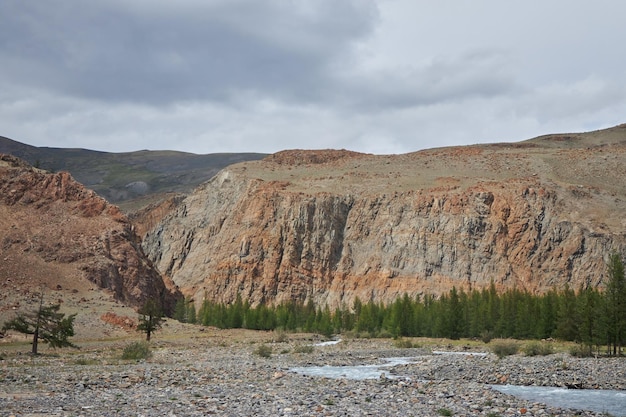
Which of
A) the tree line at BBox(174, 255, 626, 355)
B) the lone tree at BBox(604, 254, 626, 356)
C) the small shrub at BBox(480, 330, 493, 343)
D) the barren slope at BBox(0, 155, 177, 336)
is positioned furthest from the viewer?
the barren slope at BBox(0, 155, 177, 336)

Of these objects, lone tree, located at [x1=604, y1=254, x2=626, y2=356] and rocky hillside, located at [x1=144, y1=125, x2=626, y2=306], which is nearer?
lone tree, located at [x1=604, y1=254, x2=626, y2=356]

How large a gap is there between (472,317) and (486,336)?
27.9 feet

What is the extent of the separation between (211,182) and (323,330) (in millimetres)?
88989

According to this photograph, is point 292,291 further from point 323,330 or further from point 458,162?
point 458,162

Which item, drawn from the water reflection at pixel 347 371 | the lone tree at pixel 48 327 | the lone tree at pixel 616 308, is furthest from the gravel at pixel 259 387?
the lone tree at pixel 616 308

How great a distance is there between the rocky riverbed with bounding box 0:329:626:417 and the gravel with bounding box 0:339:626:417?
0.04 m

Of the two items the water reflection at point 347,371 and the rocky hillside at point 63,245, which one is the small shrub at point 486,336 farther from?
the rocky hillside at point 63,245

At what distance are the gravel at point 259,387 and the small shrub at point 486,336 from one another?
4036cm

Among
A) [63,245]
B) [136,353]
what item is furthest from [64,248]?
[136,353]

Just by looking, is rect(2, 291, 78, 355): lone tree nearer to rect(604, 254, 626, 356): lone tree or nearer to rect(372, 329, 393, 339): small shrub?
rect(604, 254, 626, 356): lone tree

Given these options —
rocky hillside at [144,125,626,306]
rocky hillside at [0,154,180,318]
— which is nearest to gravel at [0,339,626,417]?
rocky hillside at [0,154,180,318]

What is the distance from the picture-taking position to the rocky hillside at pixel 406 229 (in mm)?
132000

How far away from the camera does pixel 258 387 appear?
29969 millimetres

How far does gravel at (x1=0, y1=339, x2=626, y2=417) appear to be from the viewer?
22750mm
